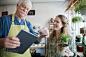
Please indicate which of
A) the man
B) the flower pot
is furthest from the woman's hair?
the man

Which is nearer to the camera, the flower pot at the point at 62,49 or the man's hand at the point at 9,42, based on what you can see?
the man's hand at the point at 9,42

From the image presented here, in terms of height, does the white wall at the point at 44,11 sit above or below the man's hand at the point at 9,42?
above

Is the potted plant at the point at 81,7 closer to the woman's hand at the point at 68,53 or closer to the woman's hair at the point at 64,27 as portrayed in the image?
the woman's hair at the point at 64,27

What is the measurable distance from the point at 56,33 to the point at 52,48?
14 cm

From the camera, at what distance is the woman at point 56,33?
1.87ft

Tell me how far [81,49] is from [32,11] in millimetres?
609

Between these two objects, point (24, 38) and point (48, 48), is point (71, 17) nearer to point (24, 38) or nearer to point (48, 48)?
point (48, 48)

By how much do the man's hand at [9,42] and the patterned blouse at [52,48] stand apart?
299 mm

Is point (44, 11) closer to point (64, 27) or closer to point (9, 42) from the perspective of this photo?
point (64, 27)

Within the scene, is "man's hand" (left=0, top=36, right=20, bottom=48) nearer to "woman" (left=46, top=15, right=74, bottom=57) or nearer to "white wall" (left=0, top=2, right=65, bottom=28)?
"white wall" (left=0, top=2, right=65, bottom=28)

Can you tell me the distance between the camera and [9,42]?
400 mm

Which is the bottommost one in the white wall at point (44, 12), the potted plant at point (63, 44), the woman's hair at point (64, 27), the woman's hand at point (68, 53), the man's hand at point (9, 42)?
the woman's hand at point (68, 53)

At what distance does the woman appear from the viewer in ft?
1.87

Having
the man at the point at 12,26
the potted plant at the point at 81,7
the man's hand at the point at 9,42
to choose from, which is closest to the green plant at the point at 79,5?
the potted plant at the point at 81,7
